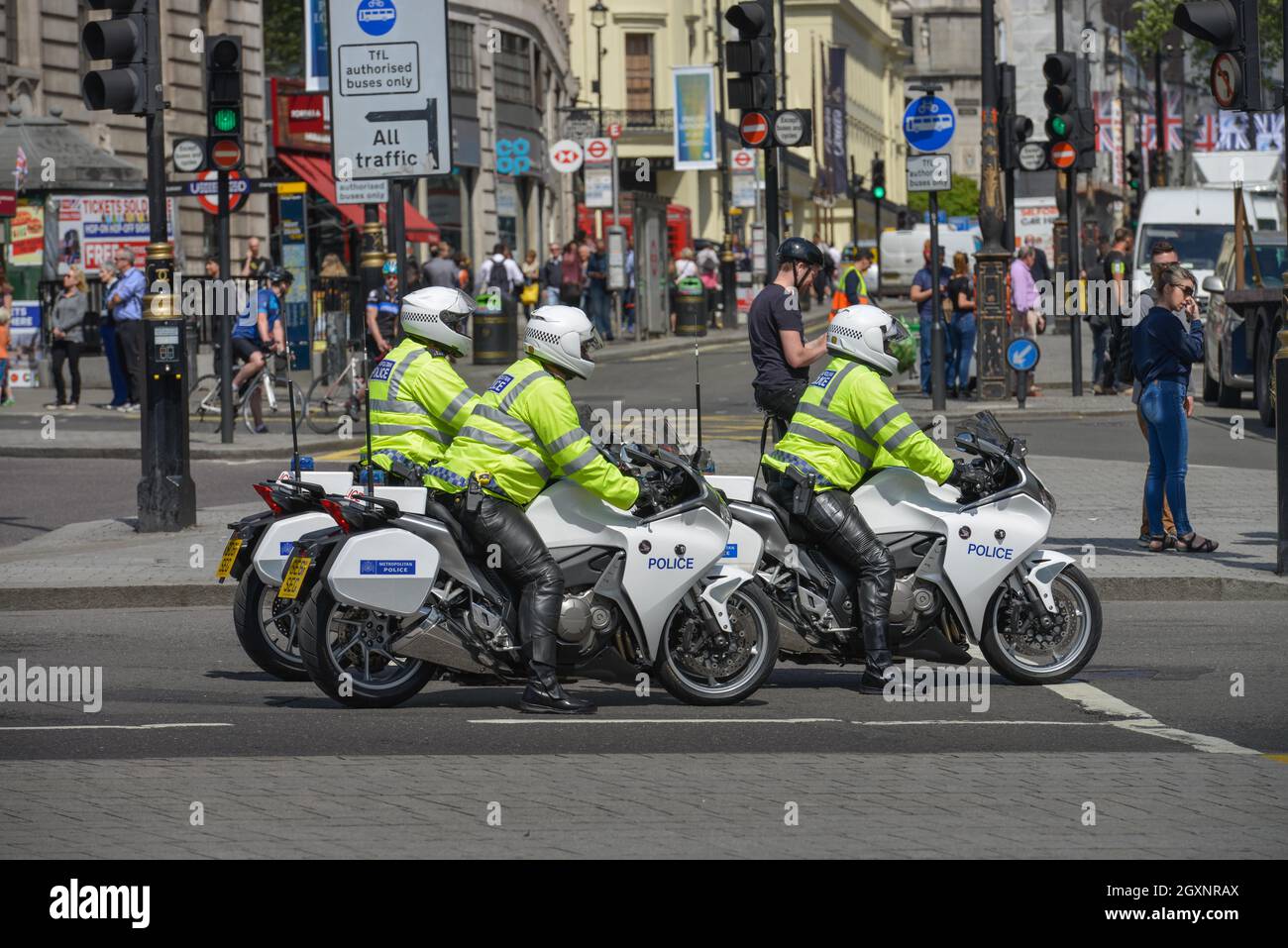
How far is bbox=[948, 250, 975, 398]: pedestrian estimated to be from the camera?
26.2 m

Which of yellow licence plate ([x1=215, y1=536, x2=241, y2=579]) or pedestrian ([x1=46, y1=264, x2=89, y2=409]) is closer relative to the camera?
yellow licence plate ([x1=215, y1=536, x2=241, y2=579])

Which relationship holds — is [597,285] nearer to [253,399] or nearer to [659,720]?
[253,399]

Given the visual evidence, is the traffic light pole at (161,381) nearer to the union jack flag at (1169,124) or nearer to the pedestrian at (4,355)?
the pedestrian at (4,355)

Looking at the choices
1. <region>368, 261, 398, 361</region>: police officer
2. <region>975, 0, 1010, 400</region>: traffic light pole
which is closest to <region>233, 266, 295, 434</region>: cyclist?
<region>368, 261, 398, 361</region>: police officer

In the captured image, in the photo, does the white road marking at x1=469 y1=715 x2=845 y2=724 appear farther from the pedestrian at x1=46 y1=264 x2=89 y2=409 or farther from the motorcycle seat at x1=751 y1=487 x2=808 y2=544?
the pedestrian at x1=46 y1=264 x2=89 y2=409

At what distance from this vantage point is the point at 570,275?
4047cm

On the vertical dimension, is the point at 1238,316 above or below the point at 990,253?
below

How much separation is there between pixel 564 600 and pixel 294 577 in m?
1.11

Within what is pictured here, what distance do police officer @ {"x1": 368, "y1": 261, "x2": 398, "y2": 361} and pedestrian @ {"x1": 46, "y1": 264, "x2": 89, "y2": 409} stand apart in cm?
457

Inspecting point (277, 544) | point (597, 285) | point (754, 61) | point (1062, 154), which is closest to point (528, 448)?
point (277, 544)

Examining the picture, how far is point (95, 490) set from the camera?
1919 centimetres

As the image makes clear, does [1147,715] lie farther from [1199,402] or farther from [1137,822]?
[1199,402]
